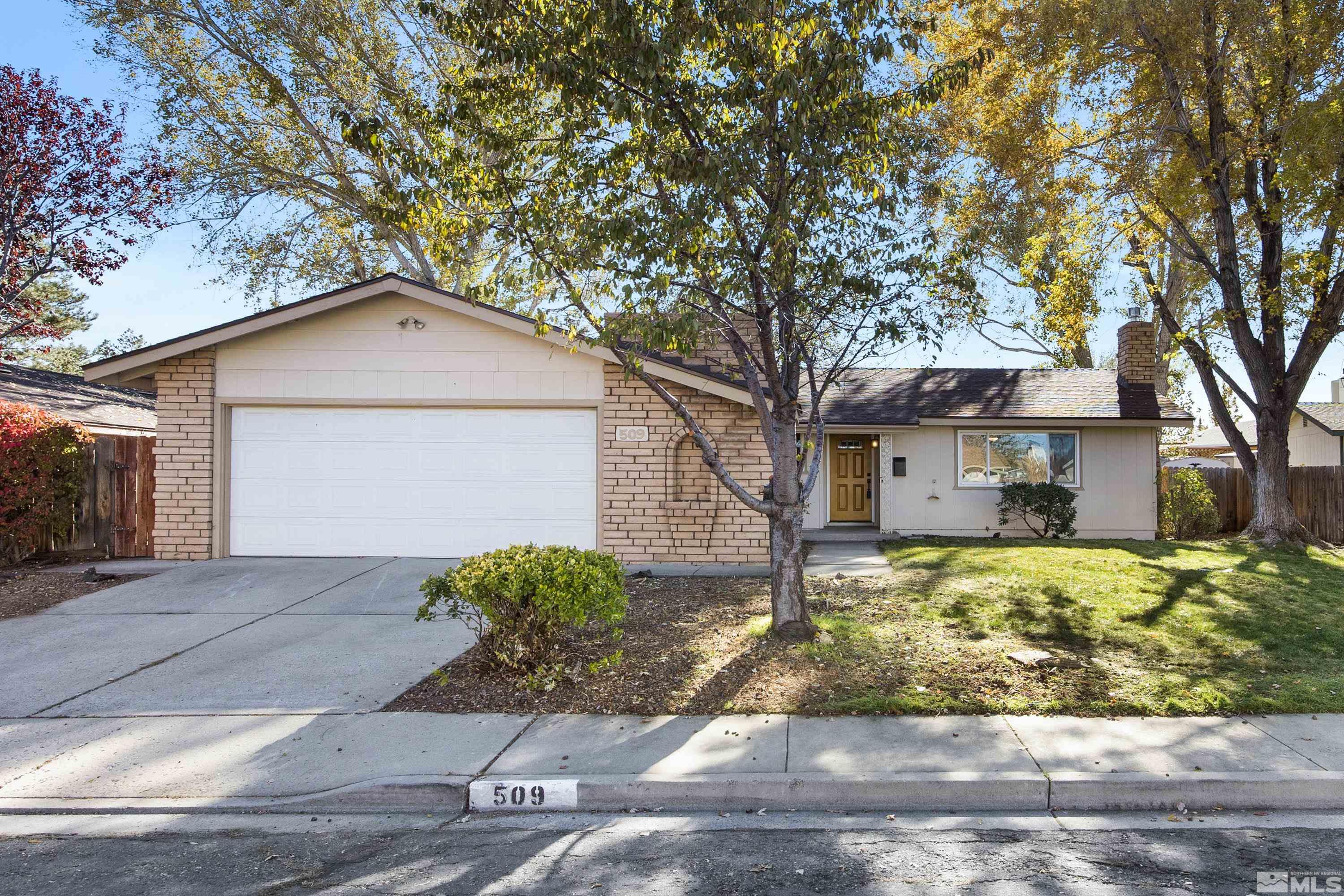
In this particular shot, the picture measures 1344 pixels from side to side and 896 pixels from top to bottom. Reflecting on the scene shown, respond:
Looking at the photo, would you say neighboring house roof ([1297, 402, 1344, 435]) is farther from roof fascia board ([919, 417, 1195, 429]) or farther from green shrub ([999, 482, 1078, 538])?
green shrub ([999, 482, 1078, 538])

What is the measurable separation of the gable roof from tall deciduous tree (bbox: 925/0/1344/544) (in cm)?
706

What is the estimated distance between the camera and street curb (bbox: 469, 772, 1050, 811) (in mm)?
4301

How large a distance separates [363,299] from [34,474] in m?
4.92

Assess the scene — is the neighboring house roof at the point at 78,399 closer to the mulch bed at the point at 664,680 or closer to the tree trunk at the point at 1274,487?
the mulch bed at the point at 664,680

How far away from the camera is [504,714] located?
552 centimetres

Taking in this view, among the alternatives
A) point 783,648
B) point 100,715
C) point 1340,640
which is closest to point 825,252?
point 783,648

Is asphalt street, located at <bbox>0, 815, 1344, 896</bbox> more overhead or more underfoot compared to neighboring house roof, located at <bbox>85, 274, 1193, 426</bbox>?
more underfoot

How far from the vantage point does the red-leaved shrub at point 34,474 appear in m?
10.4

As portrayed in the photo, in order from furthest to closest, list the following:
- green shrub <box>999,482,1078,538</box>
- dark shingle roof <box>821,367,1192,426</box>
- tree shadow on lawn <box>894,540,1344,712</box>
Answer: dark shingle roof <box>821,367,1192,426</box> → green shrub <box>999,482,1078,538</box> → tree shadow on lawn <box>894,540,1344,712</box>

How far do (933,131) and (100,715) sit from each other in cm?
1375

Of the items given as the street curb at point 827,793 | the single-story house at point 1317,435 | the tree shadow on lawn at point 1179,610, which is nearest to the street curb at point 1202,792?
the street curb at point 827,793

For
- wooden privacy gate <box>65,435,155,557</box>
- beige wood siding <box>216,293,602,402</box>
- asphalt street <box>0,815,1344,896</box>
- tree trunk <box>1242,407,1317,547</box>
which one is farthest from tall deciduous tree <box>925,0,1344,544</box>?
wooden privacy gate <box>65,435,155,557</box>

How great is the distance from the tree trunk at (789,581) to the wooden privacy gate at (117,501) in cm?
986

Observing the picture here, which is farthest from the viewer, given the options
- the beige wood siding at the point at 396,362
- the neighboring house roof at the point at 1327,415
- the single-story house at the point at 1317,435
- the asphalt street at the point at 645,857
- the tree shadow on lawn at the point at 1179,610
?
the single-story house at the point at 1317,435
